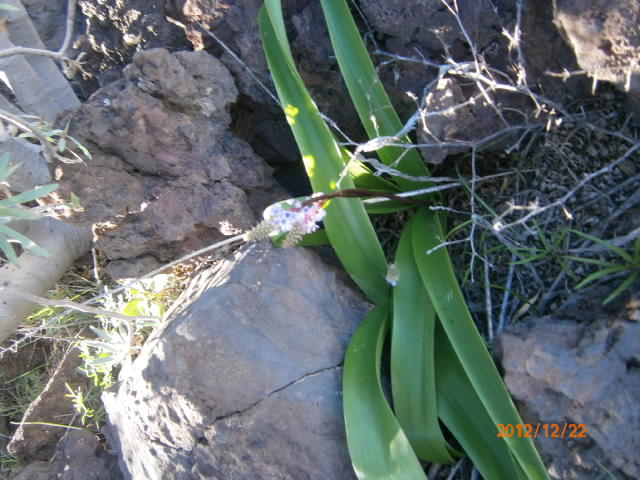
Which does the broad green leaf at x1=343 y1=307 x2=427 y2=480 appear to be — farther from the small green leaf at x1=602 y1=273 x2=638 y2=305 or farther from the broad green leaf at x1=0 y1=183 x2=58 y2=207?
the broad green leaf at x1=0 y1=183 x2=58 y2=207

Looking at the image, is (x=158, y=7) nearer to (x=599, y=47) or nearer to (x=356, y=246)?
(x=356, y=246)

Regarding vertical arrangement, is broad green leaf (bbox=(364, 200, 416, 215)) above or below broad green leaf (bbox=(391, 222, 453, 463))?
above

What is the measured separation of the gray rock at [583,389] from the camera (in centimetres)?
125

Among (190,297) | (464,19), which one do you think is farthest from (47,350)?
(464,19)

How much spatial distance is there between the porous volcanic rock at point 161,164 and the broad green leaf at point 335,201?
27 cm

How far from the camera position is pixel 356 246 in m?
1.66

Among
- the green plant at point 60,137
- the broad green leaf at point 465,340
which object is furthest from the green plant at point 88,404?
the broad green leaf at point 465,340

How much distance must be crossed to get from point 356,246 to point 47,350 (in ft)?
5.40

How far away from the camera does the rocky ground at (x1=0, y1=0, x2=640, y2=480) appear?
53.0 inches

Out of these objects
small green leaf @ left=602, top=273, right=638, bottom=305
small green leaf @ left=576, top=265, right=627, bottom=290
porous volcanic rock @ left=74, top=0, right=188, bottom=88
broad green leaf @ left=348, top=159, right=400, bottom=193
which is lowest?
small green leaf @ left=602, top=273, right=638, bottom=305

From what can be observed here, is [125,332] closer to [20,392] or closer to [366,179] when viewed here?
[20,392]

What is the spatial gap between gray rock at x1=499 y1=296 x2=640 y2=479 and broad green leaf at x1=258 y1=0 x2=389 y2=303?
44cm

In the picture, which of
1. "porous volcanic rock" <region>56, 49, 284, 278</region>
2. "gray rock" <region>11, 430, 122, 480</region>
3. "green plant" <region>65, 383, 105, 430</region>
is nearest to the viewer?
"porous volcanic rock" <region>56, 49, 284, 278</region>

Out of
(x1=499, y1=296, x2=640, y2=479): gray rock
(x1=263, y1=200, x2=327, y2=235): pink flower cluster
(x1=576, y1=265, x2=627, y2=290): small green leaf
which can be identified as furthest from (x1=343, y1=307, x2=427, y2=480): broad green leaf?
(x1=576, y1=265, x2=627, y2=290): small green leaf
